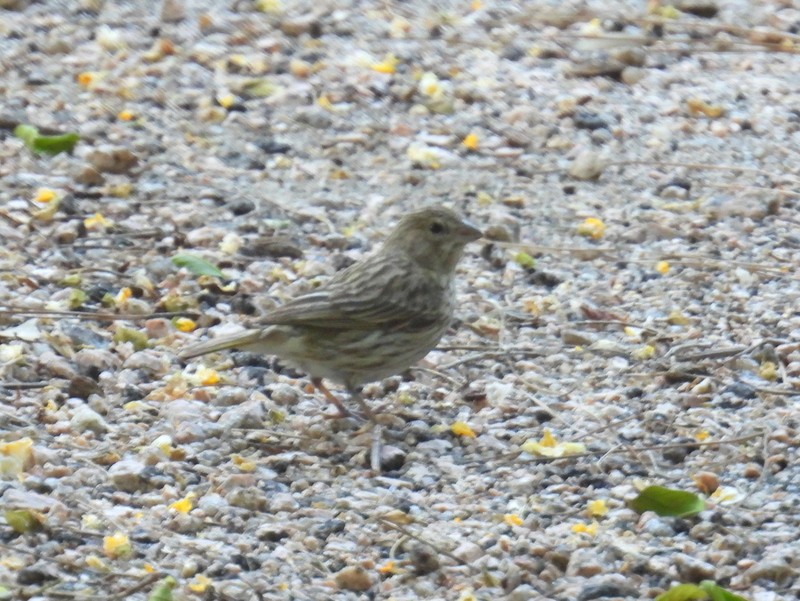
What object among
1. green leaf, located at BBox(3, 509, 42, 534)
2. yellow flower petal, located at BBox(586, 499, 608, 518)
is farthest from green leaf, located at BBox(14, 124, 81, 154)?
yellow flower petal, located at BBox(586, 499, 608, 518)

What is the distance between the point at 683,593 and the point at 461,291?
94.0 inches

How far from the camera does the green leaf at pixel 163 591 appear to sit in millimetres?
4098

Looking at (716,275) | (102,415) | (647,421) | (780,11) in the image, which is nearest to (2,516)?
(102,415)

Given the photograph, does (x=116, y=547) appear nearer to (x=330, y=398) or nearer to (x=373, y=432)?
(x=373, y=432)

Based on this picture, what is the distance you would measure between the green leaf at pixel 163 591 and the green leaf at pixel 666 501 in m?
1.41

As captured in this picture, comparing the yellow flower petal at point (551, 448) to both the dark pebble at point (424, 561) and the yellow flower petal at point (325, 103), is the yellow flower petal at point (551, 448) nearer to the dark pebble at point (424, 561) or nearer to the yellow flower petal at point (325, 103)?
the dark pebble at point (424, 561)

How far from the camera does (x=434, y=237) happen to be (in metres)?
5.71

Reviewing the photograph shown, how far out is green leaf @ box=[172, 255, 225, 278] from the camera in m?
6.30

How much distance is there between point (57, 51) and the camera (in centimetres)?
859

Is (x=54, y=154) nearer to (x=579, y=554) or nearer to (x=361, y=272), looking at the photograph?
(x=361, y=272)

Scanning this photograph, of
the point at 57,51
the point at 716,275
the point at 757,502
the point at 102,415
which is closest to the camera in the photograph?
the point at 757,502

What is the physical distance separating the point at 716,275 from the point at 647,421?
1.33m

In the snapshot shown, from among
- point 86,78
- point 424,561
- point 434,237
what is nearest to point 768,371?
point 434,237

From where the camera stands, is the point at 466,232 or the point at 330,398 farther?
the point at 466,232
